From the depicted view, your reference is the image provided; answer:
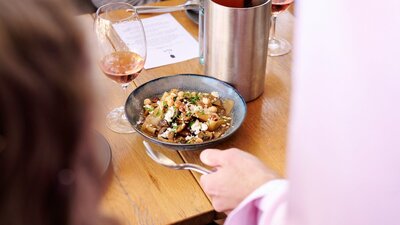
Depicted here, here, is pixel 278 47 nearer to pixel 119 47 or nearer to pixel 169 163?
pixel 119 47

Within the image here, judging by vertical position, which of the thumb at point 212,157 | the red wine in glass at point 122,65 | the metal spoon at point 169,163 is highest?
the red wine in glass at point 122,65

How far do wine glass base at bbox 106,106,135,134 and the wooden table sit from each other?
16 millimetres

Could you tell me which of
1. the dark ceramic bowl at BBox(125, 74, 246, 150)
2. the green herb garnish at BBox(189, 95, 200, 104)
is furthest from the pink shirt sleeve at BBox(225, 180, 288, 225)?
the green herb garnish at BBox(189, 95, 200, 104)

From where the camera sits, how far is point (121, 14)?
1.31 meters

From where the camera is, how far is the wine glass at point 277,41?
1.54 m

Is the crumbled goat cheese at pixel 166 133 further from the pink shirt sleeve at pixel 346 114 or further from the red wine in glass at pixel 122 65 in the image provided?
the pink shirt sleeve at pixel 346 114

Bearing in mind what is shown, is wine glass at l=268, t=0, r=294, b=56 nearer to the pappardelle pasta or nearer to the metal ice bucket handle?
the metal ice bucket handle

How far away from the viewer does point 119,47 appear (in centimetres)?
133

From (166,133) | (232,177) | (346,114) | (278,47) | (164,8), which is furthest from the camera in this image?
(164,8)

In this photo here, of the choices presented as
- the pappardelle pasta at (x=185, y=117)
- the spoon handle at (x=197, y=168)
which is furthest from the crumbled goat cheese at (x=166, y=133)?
the spoon handle at (x=197, y=168)

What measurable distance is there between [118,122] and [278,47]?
1.78 ft

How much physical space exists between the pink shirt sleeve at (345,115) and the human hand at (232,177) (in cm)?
28

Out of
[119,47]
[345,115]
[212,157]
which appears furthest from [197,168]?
[345,115]

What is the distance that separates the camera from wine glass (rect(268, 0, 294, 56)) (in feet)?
5.06
